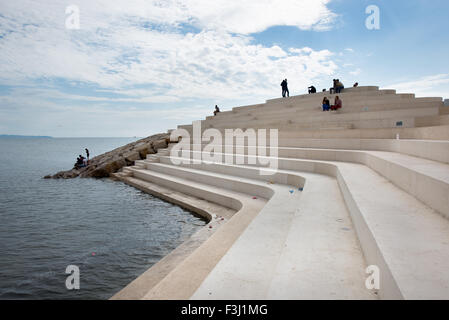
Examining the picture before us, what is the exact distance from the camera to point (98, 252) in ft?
17.7

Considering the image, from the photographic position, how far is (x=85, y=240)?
20.0ft

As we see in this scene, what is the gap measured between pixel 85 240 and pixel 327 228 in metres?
5.03

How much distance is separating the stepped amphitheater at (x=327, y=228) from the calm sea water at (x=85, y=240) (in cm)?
66

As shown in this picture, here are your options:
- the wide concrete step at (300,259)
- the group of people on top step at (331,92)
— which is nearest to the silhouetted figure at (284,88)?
the group of people on top step at (331,92)

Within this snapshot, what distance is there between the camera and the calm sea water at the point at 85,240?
434cm

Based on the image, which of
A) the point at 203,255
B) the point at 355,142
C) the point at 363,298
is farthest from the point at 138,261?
the point at 355,142

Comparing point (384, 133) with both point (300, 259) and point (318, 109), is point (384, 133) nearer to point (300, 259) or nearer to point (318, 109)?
point (318, 109)

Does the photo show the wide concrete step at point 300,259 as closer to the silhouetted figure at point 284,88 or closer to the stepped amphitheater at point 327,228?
the stepped amphitheater at point 327,228

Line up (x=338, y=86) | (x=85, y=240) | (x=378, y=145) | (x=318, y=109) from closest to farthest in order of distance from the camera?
(x=85, y=240)
(x=378, y=145)
(x=318, y=109)
(x=338, y=86)

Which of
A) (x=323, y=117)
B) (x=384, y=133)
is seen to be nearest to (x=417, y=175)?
(x=384, y=133)

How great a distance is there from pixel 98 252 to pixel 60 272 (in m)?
0.75

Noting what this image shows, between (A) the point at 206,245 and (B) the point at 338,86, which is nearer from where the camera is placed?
(A) the point at 206,245

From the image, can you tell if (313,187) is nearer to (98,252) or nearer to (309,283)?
(309,283)

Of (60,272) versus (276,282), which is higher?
(276,282)
